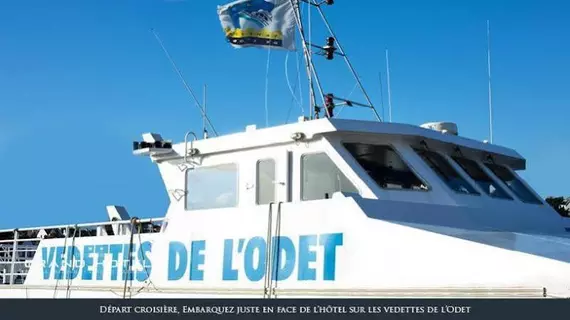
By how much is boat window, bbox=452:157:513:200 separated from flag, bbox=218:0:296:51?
10.8 ft

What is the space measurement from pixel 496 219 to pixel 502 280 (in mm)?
2640

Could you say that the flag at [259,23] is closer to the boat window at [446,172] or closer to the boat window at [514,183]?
the boat window at [446,172]

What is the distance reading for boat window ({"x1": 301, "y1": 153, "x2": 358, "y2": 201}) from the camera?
8492 millimetres

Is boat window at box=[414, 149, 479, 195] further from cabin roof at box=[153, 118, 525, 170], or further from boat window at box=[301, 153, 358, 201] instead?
boat window at box=[301, 153, 358, 201]

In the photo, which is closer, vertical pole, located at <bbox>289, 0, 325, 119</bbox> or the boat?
the boat

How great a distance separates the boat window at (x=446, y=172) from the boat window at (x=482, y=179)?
0.52 meters

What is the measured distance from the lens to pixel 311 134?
866 cm

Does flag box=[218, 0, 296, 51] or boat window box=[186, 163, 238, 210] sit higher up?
flag box=[218, 0, 296, 51]

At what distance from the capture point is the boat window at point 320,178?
27.9ft

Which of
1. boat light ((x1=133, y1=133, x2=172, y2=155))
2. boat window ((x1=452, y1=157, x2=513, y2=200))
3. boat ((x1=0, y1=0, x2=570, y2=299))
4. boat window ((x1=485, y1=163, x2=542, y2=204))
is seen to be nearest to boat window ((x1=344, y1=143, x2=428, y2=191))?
boat ((x1=0, y1=0, x2=570, y2=299))

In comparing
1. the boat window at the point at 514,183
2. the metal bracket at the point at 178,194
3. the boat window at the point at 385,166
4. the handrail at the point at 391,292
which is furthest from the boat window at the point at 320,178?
the boat window at the point at 514,183

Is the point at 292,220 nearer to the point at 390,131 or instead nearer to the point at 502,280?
the point at 390,131
